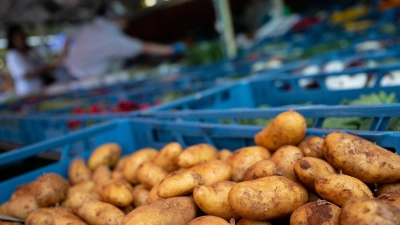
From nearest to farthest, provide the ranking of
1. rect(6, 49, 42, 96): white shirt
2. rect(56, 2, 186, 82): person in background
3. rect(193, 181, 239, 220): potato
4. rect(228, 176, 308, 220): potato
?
1. rect(228, 176, 308, 220): potato
2. rect(193, 181, 239, 220): potato
3. rect(56, 2, 186, 82): person in background
4. rect(6, 49, 42, 96): white shirt

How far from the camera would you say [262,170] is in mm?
1161

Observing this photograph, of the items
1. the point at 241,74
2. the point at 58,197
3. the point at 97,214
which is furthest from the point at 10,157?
the point at 241,74

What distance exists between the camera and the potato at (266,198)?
3.34ft

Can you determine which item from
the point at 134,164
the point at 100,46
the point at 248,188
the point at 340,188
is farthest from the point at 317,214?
the point at 100,46

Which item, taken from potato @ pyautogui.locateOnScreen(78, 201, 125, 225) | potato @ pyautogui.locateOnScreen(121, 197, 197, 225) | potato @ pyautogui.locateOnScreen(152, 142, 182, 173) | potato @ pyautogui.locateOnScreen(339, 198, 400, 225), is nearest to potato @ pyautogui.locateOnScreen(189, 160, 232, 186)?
potato @ pyautogui.locateOnScreen(121, 197, 197, 225)

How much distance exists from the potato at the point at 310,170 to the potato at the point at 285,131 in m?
0.20

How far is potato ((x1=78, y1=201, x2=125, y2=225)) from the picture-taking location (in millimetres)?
1239

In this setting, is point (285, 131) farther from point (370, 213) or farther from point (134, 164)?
point (134, 164)

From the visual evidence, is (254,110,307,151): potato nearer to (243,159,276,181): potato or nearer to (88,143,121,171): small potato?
(243,159,276,181): potato

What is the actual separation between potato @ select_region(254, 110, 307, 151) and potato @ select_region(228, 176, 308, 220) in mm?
267

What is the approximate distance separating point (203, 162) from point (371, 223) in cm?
73

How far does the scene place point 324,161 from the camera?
1.15 m

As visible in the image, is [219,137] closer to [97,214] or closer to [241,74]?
[97,214]

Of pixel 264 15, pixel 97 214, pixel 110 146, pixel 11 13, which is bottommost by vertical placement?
pixel 97 214
